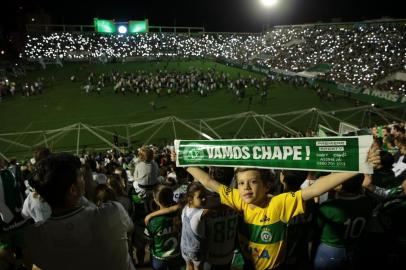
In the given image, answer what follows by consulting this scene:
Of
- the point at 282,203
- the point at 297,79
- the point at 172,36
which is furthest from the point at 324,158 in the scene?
the point at 172,36

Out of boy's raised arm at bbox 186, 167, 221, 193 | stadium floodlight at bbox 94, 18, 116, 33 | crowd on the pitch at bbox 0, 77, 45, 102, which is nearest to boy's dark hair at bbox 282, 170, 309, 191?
boy's raised arm at bbox 186, 167, 221, 193

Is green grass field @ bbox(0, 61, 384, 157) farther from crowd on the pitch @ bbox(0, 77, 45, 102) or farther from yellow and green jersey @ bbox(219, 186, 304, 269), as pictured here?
yellow and green jersey @ bbox(219, 186, 304, 269)

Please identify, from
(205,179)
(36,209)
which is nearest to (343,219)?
(205,179)

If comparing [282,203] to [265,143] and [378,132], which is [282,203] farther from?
[378,132]

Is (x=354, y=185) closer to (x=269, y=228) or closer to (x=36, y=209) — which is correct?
(x=269, y=228)

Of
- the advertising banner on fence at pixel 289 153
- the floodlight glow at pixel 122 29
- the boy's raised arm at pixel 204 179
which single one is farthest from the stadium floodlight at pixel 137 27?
the advertising banner on fence at pixel 289 153

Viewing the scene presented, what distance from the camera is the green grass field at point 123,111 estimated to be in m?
21.1

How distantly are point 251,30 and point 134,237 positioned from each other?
83528 mm

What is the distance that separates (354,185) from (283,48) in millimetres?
58894

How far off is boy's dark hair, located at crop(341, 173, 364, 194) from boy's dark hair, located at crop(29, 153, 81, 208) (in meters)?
2.44

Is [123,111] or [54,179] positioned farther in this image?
[123,111]

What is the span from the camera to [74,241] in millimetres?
2096

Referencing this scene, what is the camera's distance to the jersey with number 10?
10.8 ft

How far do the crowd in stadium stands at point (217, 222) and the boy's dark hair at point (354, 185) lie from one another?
1cm
